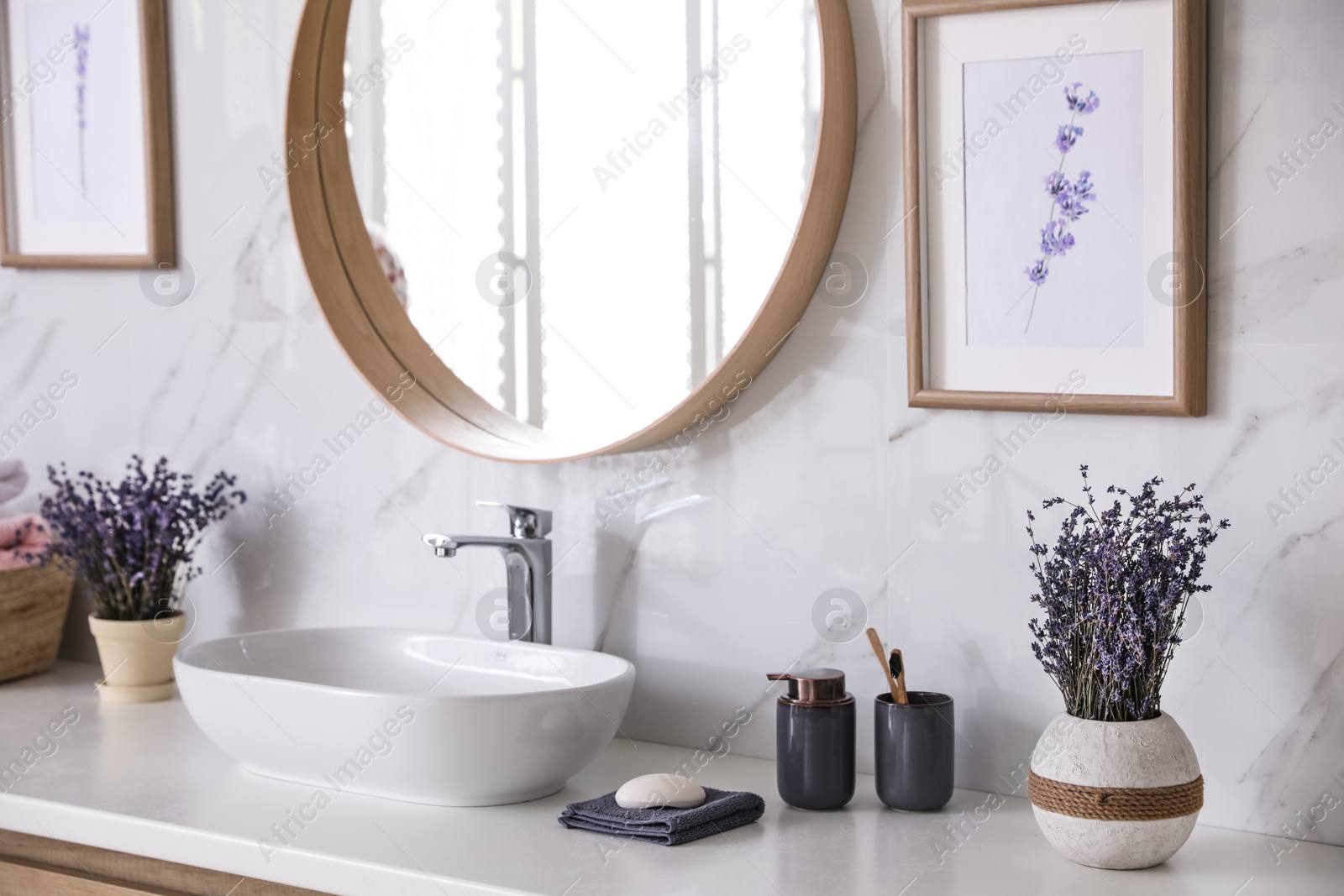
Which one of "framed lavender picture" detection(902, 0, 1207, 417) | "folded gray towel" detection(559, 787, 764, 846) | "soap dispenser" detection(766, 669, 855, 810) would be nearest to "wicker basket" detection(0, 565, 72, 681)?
"folded gray towel" detection(559, 787, 764, 846)

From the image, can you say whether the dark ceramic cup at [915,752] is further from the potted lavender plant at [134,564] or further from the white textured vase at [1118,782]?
the potted lavender plant at [134,564]

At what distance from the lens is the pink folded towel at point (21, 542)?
175cm

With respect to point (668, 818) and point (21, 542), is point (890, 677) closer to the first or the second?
point (668, 818)

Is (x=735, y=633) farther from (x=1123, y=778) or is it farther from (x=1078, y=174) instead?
(x=1078, y=174)

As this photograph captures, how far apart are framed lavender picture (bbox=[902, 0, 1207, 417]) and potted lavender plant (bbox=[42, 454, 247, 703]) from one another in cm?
97

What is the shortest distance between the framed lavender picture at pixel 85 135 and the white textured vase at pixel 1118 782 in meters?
1.32

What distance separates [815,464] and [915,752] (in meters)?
0.31

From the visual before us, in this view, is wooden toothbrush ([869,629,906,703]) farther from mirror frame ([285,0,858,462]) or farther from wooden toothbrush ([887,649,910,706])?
mirror frame ([285,0,858,462])

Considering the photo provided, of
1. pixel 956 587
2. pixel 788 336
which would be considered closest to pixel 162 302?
pixel 788 336

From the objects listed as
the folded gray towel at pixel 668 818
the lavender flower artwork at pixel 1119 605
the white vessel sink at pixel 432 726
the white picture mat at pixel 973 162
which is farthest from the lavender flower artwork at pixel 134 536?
the lavender flower artwork at pixel 1119 605

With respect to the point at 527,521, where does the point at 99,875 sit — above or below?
Answer: below

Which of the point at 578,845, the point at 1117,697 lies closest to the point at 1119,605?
the point at 1117,697

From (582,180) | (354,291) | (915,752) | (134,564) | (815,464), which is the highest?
(582,180)

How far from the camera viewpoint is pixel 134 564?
1.72 m
